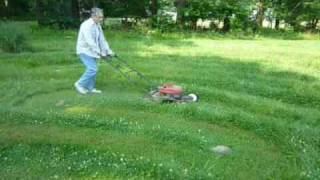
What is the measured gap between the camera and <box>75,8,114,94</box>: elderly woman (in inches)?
434

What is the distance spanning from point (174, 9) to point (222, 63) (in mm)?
13041

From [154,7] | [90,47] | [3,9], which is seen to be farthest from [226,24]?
[90,47]

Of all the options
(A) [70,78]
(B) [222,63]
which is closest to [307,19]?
(B) [222,63]

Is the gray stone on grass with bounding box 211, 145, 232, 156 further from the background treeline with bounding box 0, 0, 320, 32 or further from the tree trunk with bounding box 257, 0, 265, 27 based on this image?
the tree trunk with bounding box 257, 0, 265, 27

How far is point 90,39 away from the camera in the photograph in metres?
11.0

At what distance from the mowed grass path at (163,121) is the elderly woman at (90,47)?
0.50 m

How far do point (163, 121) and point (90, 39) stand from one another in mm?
2849

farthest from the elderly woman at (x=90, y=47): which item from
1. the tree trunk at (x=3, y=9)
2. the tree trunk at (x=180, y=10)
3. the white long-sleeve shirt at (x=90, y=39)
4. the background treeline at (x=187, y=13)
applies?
the tree trunk at (x=3, y=9)

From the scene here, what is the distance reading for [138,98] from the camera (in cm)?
1082

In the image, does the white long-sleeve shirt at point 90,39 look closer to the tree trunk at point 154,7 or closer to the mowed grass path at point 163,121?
the mowed grass path at point 163,121

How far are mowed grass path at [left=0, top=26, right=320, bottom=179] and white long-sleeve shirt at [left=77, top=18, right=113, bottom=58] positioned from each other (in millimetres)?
951

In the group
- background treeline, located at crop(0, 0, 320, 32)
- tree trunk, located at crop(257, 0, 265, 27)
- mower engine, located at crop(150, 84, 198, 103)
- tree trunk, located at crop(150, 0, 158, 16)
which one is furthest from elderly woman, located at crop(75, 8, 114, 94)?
tree trunk, located at crop(257, 0, 265, 27)

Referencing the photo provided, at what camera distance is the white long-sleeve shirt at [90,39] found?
1102cm

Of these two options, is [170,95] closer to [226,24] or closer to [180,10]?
[180,10]
